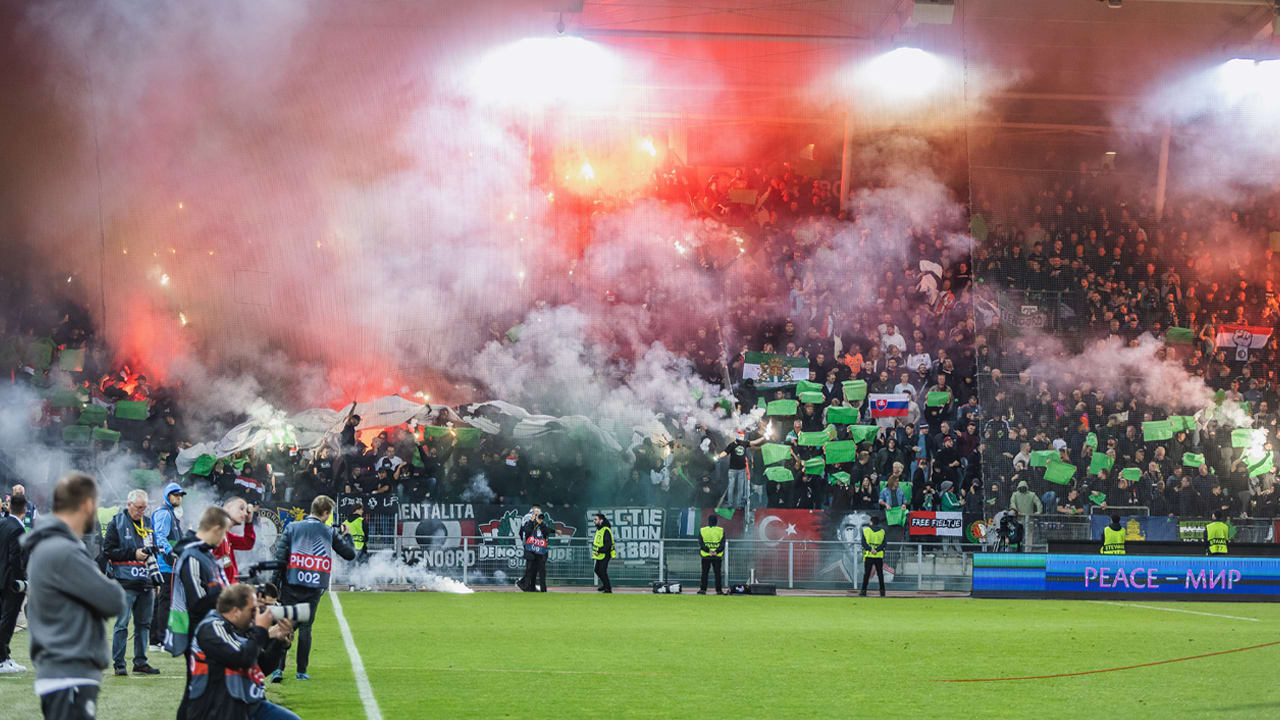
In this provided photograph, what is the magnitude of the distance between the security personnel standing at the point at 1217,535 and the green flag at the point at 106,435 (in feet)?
66.9

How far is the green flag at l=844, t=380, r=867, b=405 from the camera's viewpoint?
25.8 metres

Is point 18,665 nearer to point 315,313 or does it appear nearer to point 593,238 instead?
point 315,313

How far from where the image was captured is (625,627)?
1533cm

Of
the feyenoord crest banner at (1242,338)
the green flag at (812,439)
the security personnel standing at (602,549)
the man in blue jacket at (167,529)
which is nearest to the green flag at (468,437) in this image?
the security personnel standing at (602,549)

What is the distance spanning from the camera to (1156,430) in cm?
2570

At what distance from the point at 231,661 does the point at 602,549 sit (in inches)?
662

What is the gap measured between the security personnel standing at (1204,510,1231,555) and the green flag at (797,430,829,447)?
727 cm

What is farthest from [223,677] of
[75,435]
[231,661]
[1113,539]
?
[75,435]

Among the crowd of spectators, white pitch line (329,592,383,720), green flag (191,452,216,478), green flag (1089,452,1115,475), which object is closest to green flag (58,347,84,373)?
the crowd of spectators

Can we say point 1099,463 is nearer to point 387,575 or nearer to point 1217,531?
point 1217,531

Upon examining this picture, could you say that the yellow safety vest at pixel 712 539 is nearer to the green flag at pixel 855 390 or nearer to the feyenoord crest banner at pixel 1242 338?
the green flag at pixel 855 390

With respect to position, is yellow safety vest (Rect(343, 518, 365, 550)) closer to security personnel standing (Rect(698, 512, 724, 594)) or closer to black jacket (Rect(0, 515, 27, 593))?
security personnel standing (Rect(698, 512, 724, 594))

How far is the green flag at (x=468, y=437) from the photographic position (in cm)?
2441

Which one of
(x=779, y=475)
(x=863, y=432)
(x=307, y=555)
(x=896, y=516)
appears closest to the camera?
(x=307, y=555)
